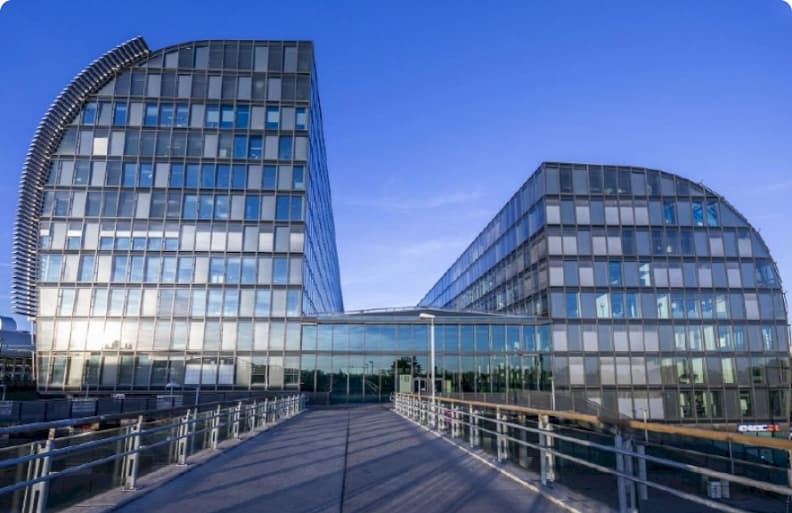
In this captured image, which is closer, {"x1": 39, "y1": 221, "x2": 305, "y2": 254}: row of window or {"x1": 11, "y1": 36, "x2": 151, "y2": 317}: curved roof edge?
{"x1": 39, "y1": 221, "x2": 305, "y2": 254}: row of window

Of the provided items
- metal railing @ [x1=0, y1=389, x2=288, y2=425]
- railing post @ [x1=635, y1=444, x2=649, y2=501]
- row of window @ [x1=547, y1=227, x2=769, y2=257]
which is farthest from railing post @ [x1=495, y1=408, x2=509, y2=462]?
row of window @ [x1=547, y1=227, x2=769, y2=257]

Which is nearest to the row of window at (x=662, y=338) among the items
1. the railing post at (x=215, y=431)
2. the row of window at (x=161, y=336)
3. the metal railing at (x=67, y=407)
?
the row of window at (x=161, y=336)

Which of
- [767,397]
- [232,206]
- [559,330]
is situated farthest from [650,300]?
[232,206]

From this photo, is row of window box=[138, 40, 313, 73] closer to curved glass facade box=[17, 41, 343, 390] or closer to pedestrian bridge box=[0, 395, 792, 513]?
curved glass facade box=[17, 41, 343, 390]

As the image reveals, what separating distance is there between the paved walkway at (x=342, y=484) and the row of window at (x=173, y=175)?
3448 centimetres

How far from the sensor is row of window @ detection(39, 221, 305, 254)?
43656mm

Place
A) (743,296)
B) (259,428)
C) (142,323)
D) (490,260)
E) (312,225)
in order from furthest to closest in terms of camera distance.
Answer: (490,260) → (312,225) → (743,296) → (142,323) → (259,428)

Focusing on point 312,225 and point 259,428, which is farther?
point 312,225

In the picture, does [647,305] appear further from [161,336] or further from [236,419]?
[236,419]

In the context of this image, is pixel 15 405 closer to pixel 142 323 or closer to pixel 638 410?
pixel 142 323

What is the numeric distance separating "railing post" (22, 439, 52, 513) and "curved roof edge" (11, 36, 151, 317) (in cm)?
4517

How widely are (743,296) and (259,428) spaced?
4341cm

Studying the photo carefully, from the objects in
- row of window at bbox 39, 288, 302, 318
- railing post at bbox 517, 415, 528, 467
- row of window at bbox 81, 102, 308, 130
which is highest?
row of window at bbox 81, 102, 308, 130

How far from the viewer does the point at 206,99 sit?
152 feet
